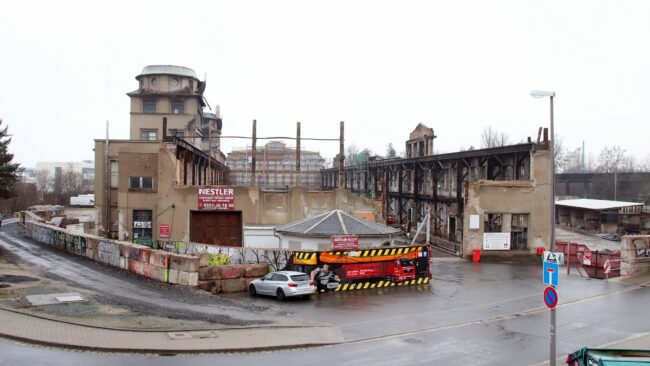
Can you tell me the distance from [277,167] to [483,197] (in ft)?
231

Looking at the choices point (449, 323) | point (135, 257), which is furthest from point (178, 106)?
point (449, 323)

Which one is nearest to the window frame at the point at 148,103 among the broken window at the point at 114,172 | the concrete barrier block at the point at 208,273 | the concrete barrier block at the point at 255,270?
the broken window at the point at 114,172

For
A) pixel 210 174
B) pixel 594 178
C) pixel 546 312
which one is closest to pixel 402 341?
pixel 546 312

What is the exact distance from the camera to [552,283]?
14.1m

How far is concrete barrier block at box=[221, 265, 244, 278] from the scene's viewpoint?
2572 centimetres

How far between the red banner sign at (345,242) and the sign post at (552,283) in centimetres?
→ 1507

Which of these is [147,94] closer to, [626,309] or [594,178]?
[626,309]

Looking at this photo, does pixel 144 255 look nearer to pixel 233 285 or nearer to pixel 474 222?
pixel 233 285

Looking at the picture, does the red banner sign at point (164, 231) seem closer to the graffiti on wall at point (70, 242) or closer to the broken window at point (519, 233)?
the graffiti on wall at point (70, 242)

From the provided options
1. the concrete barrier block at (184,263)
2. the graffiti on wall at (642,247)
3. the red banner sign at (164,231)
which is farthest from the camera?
the red banner sign at (164,231)

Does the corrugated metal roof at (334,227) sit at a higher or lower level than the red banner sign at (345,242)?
higher

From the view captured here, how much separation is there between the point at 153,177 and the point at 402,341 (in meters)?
32.0

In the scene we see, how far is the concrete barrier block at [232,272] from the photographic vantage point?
84.4 feet

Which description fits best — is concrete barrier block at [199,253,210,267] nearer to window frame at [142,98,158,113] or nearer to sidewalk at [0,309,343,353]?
sidewalk at [0,309,343,353]
